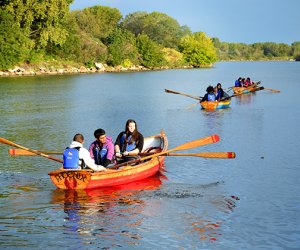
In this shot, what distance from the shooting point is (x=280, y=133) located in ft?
73.6

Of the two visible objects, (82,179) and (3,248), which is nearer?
(3,248)

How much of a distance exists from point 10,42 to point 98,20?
157ft

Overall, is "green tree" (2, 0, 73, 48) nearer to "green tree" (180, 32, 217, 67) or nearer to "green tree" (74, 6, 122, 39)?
"green tree" (74, 6, 122, 39)

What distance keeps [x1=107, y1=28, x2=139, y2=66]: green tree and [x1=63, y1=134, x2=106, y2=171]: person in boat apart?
75.0 m

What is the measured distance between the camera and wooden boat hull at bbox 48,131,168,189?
41.0 ft

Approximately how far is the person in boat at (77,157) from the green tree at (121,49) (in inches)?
2953

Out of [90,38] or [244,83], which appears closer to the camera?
[244,83]

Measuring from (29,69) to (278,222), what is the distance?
2395 inches

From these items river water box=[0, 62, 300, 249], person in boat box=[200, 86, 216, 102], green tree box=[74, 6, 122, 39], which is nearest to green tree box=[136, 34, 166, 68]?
green tree box=[74, 6, 122, 39]

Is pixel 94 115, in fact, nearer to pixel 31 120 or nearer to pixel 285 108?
pixel 31 120

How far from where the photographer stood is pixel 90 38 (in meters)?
86.7

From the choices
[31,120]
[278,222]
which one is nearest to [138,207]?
[278,222]

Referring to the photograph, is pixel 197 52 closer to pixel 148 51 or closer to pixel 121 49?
pixel 148 51

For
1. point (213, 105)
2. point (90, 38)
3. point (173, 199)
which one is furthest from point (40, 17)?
point (173, 199)
